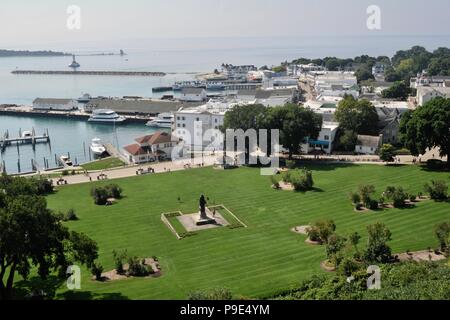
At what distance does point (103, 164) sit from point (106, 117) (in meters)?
42.8

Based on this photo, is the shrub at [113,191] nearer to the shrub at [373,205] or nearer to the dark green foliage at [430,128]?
the shrub at [373,205]

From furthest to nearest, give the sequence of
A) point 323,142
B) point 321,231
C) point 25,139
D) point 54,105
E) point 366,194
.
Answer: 1. point 54,105
2. point 25,139
3. point 323,142
4. point 366,194
5. point 321,231

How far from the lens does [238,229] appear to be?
40531mm

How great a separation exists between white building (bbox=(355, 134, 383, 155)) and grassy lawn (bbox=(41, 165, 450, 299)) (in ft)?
32.8

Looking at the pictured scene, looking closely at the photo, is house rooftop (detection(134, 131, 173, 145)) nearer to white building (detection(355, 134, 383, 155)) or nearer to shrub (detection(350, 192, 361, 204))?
white building (detection(355, 134, 383, 155))

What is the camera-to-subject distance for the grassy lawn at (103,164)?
2694 inches

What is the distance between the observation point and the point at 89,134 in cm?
10250

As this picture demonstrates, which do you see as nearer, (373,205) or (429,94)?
(373,205)

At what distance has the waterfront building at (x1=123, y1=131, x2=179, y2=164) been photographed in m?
70.7

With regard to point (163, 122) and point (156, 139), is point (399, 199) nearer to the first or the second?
point (156, 139)

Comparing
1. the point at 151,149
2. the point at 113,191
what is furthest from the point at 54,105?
the point at 113,191

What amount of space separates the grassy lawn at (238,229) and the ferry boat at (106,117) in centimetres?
5498
